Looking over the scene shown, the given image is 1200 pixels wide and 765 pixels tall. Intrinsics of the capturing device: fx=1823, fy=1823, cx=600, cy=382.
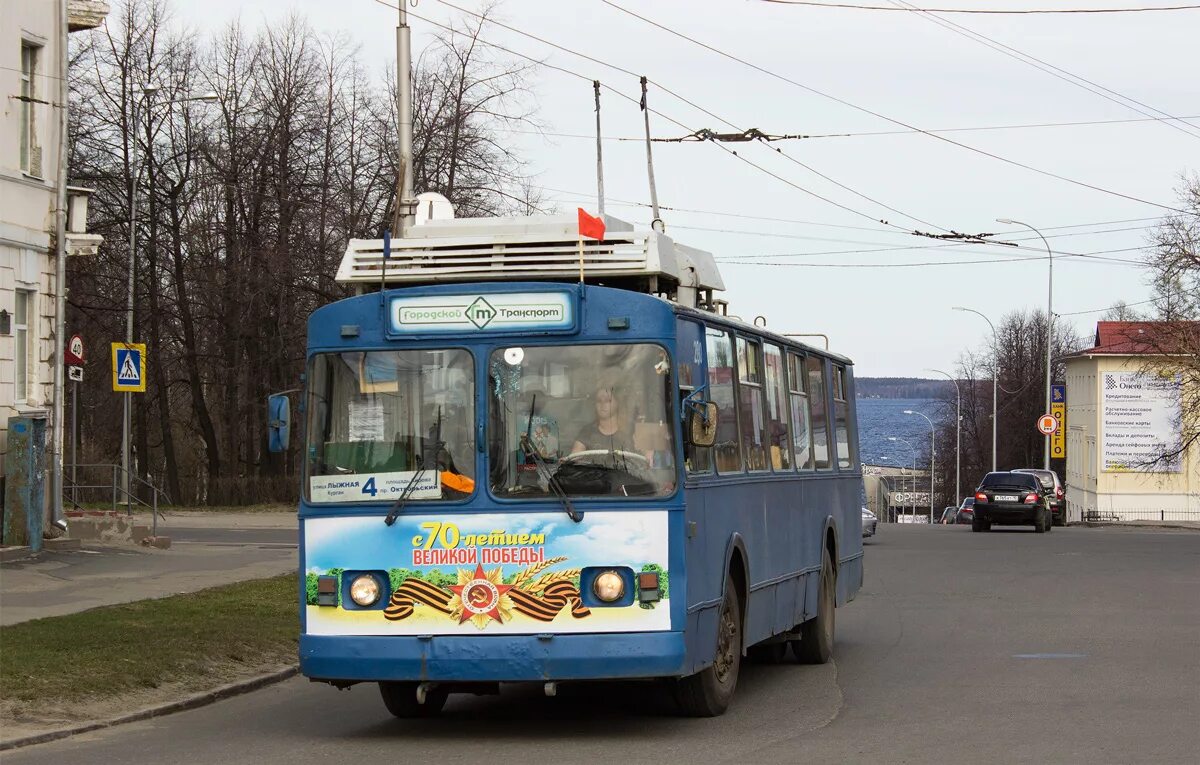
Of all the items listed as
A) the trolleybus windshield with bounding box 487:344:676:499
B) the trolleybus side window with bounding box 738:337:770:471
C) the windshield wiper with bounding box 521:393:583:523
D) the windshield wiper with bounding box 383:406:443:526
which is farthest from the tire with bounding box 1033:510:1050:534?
the windshield wiper with bounding box 383:406:443:526

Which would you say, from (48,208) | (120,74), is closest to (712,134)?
(48,208)

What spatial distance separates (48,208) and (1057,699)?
1900cm

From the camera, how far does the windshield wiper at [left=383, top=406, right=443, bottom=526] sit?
10297 millimetres

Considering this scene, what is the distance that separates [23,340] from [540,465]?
18179 millimetres

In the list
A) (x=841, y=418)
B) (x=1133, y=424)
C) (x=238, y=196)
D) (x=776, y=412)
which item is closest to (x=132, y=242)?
(x=238, y=196)

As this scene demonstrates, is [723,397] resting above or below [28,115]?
below

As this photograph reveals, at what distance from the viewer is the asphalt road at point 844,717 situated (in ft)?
32.4

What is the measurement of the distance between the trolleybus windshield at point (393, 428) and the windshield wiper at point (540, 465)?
0.31m

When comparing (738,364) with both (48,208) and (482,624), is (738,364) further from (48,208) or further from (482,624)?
(48,208)

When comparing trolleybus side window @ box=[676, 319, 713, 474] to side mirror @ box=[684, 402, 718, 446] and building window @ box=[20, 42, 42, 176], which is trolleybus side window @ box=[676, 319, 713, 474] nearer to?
side mirror @ box=[684, 402, 718, 446]

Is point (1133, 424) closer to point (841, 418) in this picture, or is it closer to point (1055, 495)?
point (1055, 495)

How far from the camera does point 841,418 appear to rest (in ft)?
55.7

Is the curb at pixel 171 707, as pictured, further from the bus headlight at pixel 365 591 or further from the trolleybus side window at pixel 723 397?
the trolleybus side window at pixel 723 397

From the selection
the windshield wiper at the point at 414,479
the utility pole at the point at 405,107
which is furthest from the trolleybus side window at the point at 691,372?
the utility pole at the point at 405,107
